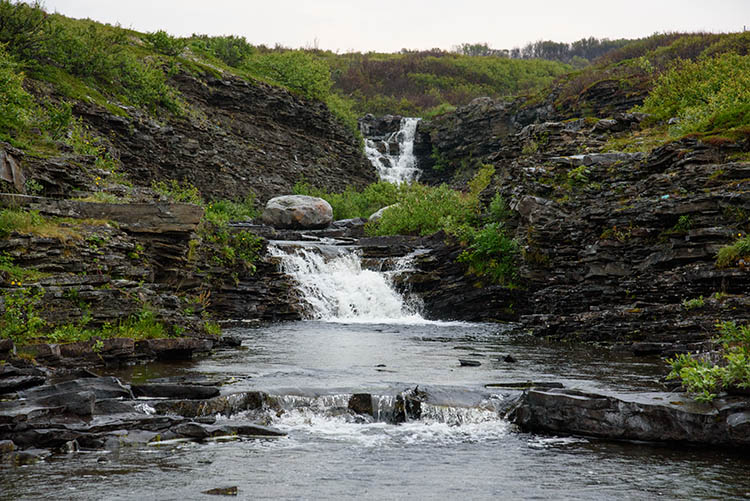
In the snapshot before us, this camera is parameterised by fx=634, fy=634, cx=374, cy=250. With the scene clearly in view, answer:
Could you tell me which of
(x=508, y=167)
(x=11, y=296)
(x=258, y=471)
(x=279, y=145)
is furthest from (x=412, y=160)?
(x=258, y=471)

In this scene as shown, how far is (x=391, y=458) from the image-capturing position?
7.52m

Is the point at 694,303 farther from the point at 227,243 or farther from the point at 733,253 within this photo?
the point at 227,243

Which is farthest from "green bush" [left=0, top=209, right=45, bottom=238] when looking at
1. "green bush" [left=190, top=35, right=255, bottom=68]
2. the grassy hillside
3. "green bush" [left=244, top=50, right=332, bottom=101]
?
"green bush" [left=190, top=35, right=255, bottom=68]

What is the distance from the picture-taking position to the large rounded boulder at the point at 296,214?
35.1 meters

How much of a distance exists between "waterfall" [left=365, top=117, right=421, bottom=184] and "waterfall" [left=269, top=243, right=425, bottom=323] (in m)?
26.2

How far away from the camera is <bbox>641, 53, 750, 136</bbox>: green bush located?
795 inches

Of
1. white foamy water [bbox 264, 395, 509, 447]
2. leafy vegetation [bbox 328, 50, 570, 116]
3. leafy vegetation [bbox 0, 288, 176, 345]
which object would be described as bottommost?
white foamy water [bbox 264, 395, 509, 447]

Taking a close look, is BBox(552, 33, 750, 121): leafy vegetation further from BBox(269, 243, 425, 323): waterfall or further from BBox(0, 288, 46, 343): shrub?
BBox(0, 288, 46, 343): shrub

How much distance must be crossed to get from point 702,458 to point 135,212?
42.9 ft

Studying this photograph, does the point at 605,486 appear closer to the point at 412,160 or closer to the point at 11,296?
the point at 11,296

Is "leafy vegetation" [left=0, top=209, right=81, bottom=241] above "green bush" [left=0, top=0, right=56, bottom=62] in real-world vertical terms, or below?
below

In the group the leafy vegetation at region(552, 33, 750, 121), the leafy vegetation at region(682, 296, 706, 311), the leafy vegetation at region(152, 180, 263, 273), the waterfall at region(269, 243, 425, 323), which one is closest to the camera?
the leafy vegetation at region(682, 296, 706, 311)

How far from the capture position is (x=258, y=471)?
688 centimetres

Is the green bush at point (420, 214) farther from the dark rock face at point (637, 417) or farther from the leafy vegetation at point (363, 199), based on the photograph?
the dark rock face at point (637, 417)
